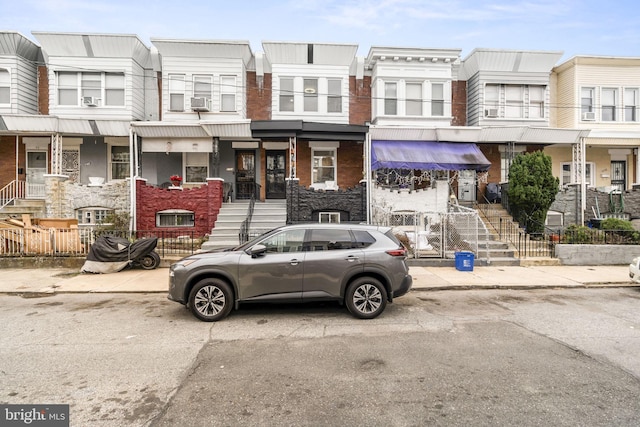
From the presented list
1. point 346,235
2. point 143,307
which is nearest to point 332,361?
point 346,235

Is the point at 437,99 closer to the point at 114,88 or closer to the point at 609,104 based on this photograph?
the point at 609,104

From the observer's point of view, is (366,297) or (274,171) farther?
(274,171)

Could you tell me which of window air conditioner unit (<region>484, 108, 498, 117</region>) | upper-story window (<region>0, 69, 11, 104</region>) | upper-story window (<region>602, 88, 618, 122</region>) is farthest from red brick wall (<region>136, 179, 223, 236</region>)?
upper-story window (<region>602, 88, 618, 122</region>)

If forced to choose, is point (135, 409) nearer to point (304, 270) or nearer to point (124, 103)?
point (304, 270)

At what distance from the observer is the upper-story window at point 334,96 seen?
1734 cm

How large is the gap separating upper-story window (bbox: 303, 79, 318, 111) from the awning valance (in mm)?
3784

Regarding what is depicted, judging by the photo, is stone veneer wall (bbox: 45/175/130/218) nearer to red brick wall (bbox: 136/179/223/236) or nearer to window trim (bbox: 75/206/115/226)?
window trim (bbox: 75/206/115/226)

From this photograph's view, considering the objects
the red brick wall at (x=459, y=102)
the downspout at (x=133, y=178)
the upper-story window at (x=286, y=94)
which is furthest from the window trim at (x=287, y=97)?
the red brick wall at (x=459, y=102)

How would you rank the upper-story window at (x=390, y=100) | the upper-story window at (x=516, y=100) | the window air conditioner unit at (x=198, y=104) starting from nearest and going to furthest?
the window air conditioner unit at (x=198, y=104) → the upper-story window at (x=390, y=100) → the upper-story window at (x=516, y=100)

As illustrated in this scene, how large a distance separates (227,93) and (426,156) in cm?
984

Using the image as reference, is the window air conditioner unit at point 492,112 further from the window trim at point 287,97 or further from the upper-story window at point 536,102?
the window trim at point 287,97

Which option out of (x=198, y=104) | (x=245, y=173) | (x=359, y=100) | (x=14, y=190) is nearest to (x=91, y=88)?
(x=198, y=104)

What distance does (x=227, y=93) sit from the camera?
55.8 feet

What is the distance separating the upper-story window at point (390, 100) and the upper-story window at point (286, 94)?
15.3ft
